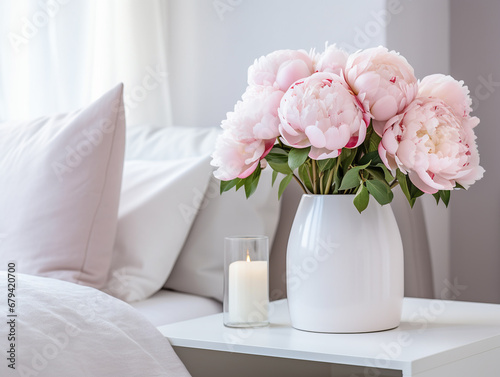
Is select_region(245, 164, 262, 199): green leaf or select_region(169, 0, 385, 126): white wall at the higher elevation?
select_region(169, 0, 385, 126): white wall

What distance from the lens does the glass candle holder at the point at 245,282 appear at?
41.8 inches

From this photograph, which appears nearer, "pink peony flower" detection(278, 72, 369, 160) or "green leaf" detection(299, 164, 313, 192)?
"pink peony flower" detection(278, 72, 369, 160)

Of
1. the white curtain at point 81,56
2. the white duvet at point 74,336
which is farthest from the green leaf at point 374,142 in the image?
the white curtain at point 81,56

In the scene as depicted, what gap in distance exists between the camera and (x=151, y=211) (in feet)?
4.75

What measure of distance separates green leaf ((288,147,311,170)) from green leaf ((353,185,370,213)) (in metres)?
0.08

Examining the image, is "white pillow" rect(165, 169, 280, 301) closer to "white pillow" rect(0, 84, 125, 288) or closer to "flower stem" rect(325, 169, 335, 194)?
"white pillow" rect(0, 84, 125, 288)

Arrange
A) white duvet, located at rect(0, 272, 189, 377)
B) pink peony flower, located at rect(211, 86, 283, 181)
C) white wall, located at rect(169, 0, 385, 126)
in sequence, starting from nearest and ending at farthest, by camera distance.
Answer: white duvet, located at rect(0, 272, 189, 377) → pink peony flower, located at rect(211, 86, 283, 181) → white wall, located at rect(169, 0, 385, 126)

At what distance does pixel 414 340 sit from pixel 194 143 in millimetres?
880

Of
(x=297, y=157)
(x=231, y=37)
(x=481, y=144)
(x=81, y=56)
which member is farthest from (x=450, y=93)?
(x=81, y=56)

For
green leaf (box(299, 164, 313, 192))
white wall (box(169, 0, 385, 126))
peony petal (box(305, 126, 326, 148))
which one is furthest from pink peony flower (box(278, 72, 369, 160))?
white wall (box(169, 0, 385, 126))

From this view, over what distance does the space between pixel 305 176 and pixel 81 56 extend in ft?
3.98

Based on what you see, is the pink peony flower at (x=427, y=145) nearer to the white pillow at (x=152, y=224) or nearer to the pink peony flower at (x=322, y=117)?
the pink peony flower at (x=322, y=117)

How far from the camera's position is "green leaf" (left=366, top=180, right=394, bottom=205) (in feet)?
3.00

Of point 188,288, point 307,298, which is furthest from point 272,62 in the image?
point 188,288
